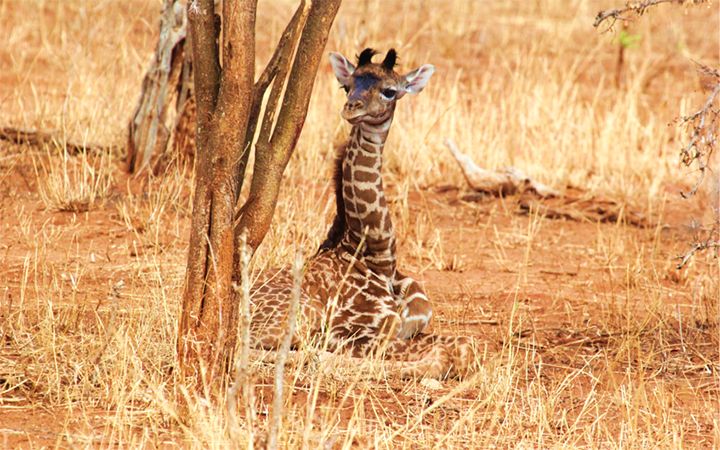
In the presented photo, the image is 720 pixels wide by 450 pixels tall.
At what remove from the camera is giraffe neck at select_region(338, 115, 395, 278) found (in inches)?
252

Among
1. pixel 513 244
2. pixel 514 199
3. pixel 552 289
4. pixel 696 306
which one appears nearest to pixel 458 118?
pixel 514 199

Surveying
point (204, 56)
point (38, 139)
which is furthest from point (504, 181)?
point (204, 56)

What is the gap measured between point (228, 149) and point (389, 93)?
182 centimetres

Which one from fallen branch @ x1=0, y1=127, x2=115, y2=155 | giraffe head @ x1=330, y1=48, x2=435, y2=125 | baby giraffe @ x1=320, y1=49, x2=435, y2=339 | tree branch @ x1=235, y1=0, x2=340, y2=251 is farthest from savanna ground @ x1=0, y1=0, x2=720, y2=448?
tree branch @ x1=235, y1=0, x2=340, y2=251

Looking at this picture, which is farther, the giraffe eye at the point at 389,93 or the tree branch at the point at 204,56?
the giraffe eye at the point at 389,93

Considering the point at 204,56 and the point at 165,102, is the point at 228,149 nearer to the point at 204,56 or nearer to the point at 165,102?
the point at 204,56

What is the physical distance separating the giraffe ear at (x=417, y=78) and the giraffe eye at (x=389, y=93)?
27 cm

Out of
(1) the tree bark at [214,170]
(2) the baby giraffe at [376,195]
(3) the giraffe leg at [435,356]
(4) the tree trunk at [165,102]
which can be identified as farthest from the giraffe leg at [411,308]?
(4) the tree trunk at [165,102]

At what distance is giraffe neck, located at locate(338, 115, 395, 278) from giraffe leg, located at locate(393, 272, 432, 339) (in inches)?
4.2

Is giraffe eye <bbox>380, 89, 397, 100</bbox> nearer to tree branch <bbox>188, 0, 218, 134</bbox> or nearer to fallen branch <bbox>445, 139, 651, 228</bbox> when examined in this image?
tree branch <bbox>188, 0, 218, 134</bbox>

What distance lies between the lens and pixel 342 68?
6691 mm

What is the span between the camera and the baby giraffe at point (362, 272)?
242 inches

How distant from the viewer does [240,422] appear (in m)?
4.65

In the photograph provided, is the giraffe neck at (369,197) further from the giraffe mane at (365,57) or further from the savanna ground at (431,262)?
the giraffe mane at (365,57)
